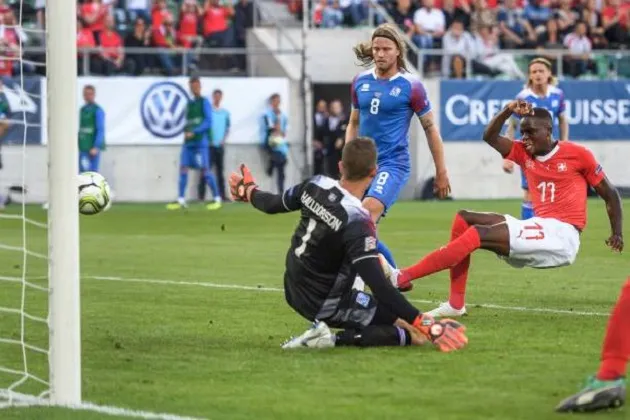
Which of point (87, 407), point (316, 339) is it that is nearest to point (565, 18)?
point (316, 339)

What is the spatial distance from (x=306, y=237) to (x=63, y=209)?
2.19 m

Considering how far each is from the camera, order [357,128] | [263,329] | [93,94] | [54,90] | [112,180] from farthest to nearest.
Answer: [112,180] < [93,94] < [357,128] < [263,329] < [54,90]

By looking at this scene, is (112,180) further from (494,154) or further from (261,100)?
(494,154)

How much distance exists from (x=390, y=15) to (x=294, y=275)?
24.6 meters

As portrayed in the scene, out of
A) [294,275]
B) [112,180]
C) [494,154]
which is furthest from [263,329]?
[494,154]

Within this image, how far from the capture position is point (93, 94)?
28.2 metres

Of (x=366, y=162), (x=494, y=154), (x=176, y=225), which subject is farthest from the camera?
(x=494, y=154)

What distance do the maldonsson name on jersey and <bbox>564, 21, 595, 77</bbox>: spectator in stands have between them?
24632 millimetres

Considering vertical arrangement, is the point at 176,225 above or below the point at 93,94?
below

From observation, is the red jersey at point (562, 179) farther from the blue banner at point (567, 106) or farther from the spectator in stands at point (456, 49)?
the spectator in stands at point (456, 49)

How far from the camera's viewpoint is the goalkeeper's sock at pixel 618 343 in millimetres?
7105

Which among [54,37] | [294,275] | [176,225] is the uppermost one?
[54,37]

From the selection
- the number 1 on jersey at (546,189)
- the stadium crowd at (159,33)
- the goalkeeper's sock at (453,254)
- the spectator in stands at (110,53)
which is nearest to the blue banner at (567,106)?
the stadium crowd at (159,33)

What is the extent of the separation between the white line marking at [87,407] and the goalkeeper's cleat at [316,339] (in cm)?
219
